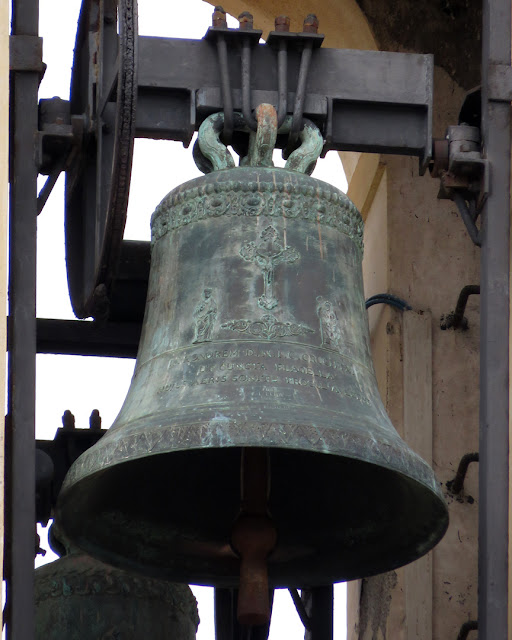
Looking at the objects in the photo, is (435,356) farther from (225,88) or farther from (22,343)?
(22,343)

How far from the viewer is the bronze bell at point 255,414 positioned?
23.4 ft

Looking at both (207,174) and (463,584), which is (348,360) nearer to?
(207,174)

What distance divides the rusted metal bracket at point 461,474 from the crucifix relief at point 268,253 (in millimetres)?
1479

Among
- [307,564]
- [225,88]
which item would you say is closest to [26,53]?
[225,88]

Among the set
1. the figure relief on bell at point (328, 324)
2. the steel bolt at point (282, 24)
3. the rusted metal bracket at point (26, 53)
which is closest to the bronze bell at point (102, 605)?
the figure relief on bell at point (328, 324)

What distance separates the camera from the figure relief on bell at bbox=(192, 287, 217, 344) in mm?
7340

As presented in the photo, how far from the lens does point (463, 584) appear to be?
8836 mm

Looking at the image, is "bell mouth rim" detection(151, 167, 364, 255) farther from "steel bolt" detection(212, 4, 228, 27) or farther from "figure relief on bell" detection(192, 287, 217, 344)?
"steel bolt" detection(212, 4, 228, 27)

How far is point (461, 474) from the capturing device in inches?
346

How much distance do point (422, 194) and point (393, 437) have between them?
214 cm

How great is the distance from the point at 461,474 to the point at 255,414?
190 centimetres

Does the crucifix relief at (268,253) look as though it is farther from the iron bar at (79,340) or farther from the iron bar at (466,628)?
the iron bar at (466,628)

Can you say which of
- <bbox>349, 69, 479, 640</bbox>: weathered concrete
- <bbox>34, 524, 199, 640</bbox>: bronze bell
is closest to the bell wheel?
<bbox>34, 524, 199, 640</bbox>: bronze bell

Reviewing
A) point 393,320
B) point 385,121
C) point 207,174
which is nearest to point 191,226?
point 207,174
